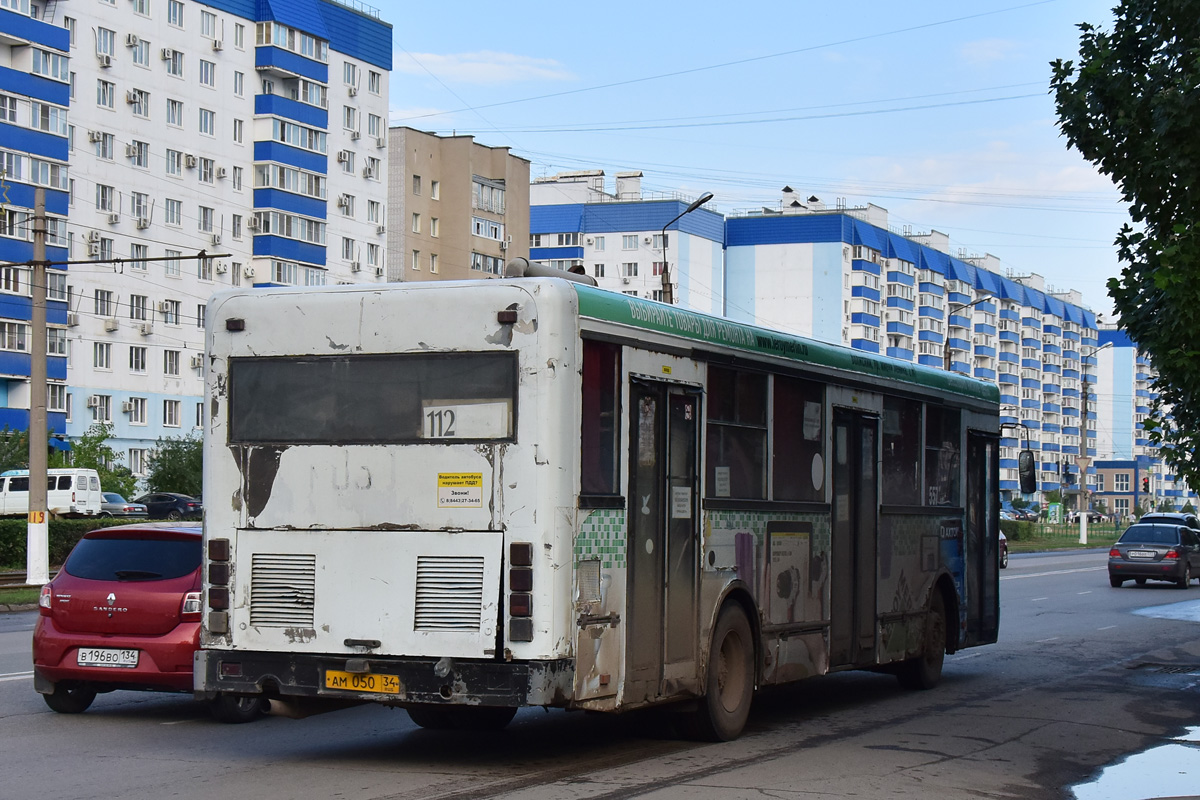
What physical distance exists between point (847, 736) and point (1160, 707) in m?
4.41

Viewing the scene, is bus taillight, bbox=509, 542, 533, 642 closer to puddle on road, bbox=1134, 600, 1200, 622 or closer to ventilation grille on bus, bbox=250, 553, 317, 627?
ventilation grille on bus, bbox=250, 553, 317, 627

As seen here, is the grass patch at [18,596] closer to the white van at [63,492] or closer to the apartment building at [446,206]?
the white van at [63,492]

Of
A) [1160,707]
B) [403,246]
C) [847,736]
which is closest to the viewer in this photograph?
[847,736]

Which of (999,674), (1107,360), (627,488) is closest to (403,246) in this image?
(999,674)

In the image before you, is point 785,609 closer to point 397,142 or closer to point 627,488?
point 627,488

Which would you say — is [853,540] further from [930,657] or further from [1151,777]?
[1151,777]

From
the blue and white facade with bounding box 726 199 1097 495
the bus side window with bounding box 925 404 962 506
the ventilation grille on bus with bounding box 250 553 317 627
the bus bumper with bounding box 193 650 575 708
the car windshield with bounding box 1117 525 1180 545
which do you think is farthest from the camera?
the blue and white facade with bounding box 726 199 1097 495

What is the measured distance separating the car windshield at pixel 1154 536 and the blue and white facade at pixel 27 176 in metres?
43.7

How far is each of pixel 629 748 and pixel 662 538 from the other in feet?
5.09

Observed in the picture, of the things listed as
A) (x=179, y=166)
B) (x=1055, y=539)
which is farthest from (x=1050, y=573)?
(x=179, y=166)

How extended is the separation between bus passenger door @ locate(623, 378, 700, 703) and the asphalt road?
644mm

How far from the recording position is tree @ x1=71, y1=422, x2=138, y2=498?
6266 cm

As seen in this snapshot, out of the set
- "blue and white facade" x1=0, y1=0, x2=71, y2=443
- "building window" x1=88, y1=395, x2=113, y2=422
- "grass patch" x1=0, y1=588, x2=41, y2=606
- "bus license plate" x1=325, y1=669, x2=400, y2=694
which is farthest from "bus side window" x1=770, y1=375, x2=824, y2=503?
"building window" x1=88, y1=395, x2=113, y2=422

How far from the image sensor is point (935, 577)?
15.5 m
